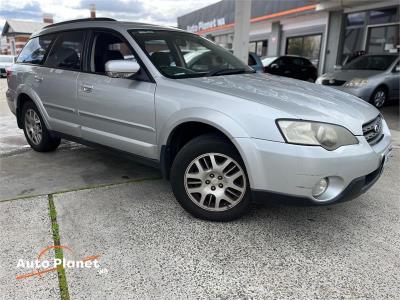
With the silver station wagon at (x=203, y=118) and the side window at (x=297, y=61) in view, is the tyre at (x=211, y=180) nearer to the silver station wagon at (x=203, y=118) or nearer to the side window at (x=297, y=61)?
the silver station wagon at (x=203, y=118)

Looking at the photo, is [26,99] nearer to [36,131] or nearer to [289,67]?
[36,131]

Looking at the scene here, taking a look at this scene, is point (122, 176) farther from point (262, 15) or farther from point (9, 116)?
point (262, 15)

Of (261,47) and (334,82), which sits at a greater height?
(261,47)

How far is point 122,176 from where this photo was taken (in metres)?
4.22

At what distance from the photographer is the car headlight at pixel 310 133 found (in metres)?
2.56

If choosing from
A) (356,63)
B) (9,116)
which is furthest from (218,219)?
(356,63)

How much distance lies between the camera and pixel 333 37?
16.4m

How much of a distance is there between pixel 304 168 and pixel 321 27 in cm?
1638

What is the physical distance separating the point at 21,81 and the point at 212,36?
912 inches

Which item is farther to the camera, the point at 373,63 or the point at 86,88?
the point at 373,63

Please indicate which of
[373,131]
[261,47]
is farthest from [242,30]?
[261,47]

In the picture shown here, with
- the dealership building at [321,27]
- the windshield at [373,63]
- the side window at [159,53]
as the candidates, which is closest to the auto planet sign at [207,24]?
the dealership building at [321,27]

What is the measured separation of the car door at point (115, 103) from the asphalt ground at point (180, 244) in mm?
535

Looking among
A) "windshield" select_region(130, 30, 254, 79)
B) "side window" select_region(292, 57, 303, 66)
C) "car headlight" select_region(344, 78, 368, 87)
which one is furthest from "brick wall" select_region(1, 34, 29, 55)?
"windshield" select_region(130, 30, 254, 79)
